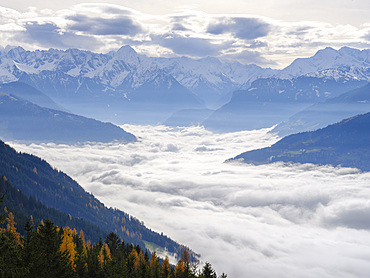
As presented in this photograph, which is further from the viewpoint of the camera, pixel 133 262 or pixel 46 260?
pixel 133 262

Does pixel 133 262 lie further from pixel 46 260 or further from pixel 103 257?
pixel 46 260

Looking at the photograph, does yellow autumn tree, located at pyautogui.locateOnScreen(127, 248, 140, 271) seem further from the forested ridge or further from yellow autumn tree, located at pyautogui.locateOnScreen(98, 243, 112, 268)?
yellow autumn tree, located at pyautogui.locateOnScreen(98, 243, 112, 268)

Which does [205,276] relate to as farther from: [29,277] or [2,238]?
[2,238]

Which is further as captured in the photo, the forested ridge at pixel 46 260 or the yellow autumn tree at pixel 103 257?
the yellow autumn tree at pixel 103 257

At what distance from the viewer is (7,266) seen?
4634 centimetres

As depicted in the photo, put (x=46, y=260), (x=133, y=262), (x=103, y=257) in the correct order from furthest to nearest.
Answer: (x=133, y=262) → (x=103, y=257) → (x=46, y=260)

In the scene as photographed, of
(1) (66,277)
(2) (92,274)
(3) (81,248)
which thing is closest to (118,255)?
(3) (81,248)

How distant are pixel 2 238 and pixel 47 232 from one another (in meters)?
12.6

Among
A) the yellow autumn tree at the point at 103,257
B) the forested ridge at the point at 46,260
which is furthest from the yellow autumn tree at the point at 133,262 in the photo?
the yellow autumn tree at the point at 103,257

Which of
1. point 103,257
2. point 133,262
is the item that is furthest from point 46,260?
point 133,262

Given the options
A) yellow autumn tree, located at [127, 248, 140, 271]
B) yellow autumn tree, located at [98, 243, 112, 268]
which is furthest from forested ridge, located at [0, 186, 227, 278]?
yellow autumn tree, located at [127, 248, 140, 271]

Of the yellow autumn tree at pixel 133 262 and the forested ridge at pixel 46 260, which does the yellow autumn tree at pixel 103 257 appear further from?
the yellow autumn tree at pixel 133 262

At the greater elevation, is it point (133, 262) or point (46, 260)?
point (133, 262)

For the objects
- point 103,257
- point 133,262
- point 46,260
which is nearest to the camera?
point 46,260
